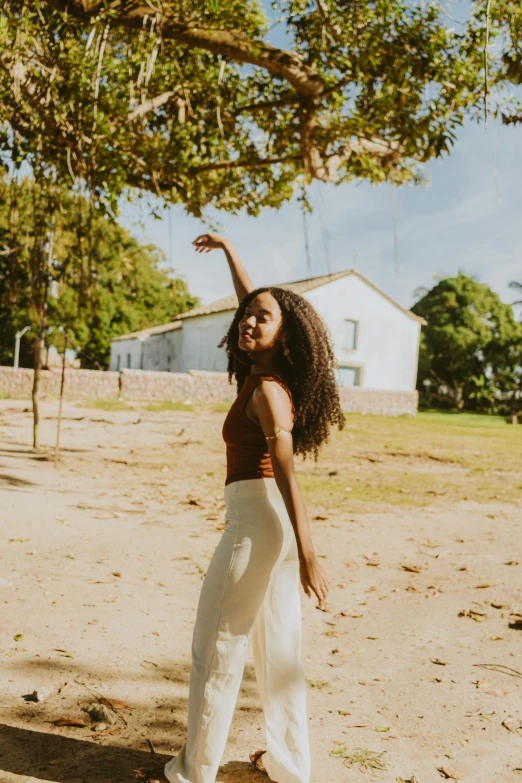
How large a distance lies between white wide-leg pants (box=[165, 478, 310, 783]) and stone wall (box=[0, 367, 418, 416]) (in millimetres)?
20944

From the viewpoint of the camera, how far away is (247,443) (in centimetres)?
252

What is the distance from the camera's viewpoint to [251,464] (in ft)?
8.20

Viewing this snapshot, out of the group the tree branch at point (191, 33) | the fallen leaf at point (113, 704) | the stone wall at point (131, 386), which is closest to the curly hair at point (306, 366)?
the fallen leaf at point (113, 704)

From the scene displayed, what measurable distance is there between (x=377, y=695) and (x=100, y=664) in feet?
4.97

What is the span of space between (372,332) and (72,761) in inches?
1307

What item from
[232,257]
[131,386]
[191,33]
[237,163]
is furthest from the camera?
[131,386]

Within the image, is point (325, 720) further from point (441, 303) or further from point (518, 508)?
point (441, 303)

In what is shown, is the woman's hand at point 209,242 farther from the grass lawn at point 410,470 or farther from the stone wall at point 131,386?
the stone wall at point 131,386

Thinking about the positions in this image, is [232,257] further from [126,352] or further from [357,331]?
[126,352]

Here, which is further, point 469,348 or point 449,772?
point 469,348

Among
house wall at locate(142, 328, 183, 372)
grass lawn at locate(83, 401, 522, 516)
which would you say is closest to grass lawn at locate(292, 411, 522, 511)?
grass lawn at locate(83, 401, 522, 516)

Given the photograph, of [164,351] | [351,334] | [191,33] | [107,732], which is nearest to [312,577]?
[107,732]

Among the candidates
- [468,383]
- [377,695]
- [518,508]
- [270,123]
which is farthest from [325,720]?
[468,383]

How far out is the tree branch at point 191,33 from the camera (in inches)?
233
